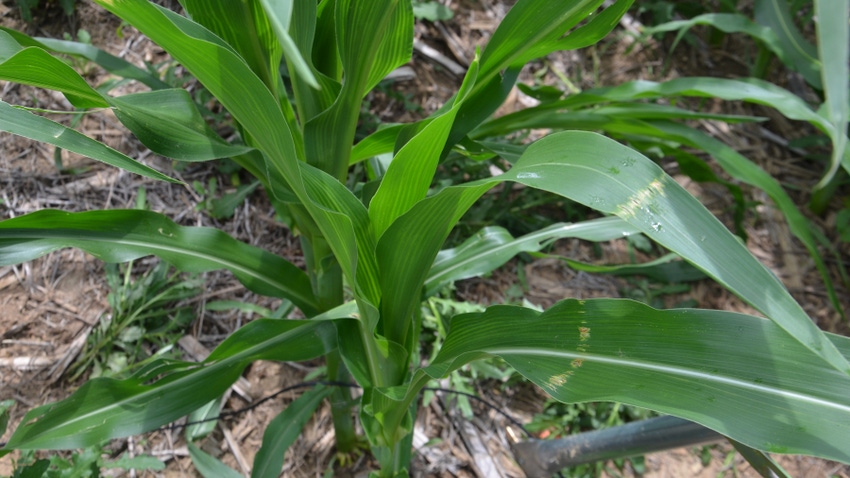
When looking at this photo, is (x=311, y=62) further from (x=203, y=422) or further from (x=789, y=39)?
(x=789, y=39)

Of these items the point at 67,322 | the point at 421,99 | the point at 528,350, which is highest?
the point at 421,99

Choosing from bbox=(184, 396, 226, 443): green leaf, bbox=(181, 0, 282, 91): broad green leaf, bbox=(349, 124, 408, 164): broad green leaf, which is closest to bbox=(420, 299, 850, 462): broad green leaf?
bbox=(349, 124, 408, 164): broad green leaf

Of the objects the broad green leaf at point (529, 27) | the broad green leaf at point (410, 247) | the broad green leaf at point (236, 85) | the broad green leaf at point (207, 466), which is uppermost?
the broad green leaf at point (529, 27)

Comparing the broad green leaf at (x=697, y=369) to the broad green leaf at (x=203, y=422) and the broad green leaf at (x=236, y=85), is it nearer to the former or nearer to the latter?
the broad green leaf at (x=236, y=85)

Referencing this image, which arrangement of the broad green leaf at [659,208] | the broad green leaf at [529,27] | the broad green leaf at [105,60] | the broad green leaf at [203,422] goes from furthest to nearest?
the broad green leaf at [203,422], the broad green leaf at [105,60], the broad green leaf at [529,27], the broad green leaf at [659,208]

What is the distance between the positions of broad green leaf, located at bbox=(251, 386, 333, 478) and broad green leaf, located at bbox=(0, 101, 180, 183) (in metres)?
0.42

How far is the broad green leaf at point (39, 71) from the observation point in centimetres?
55

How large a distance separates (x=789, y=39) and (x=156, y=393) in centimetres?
158

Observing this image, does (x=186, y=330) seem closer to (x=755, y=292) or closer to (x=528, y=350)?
(x=528, y=350)

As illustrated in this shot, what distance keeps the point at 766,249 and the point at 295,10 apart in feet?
4.84

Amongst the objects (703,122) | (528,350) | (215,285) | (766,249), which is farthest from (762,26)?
(215,285)

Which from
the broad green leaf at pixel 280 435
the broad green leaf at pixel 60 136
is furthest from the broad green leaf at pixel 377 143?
the broad green leaf at pixel 280 435

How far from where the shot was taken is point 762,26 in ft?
4.69

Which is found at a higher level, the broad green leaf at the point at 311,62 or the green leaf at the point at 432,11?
the green leaf at the point at 432,11
